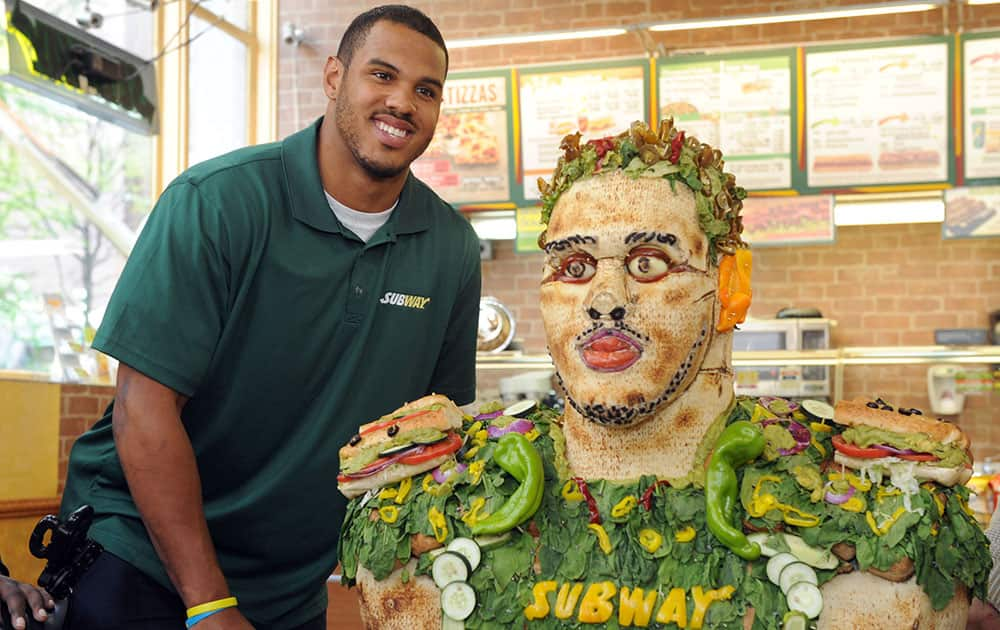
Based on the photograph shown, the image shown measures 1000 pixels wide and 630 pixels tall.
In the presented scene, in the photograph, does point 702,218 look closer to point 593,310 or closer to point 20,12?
point 593,310

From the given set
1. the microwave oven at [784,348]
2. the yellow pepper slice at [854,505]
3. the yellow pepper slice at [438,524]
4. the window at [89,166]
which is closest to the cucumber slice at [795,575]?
the yellow pepper slice at [854,505]

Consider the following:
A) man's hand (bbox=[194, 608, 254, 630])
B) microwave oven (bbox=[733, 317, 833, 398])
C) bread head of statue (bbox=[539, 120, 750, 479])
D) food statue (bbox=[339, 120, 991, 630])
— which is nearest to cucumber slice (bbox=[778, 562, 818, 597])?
food statue (bbox=[339, 120, 991, 630])

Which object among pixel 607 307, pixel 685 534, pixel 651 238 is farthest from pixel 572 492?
pixel 651 238

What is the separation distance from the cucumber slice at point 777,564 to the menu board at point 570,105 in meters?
4.41

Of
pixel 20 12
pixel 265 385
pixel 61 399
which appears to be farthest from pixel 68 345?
pixel 265 385

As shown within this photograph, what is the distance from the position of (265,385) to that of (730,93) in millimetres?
4209

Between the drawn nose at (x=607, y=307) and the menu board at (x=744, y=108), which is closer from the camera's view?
the drawn nose at (x=607, y=307)

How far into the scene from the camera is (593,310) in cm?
175

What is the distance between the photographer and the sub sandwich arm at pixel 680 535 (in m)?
1.63

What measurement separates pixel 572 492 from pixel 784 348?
430 centimetres

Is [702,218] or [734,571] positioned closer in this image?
[734,571]

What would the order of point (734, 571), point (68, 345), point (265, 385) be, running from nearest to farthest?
point (734, 571)
point (265, 385)
point (68, 345)

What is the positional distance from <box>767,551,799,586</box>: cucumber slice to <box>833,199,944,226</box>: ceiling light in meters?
4.30

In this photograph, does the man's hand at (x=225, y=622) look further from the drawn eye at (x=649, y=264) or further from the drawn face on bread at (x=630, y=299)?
the drawn eye at (x=649, y=264)
